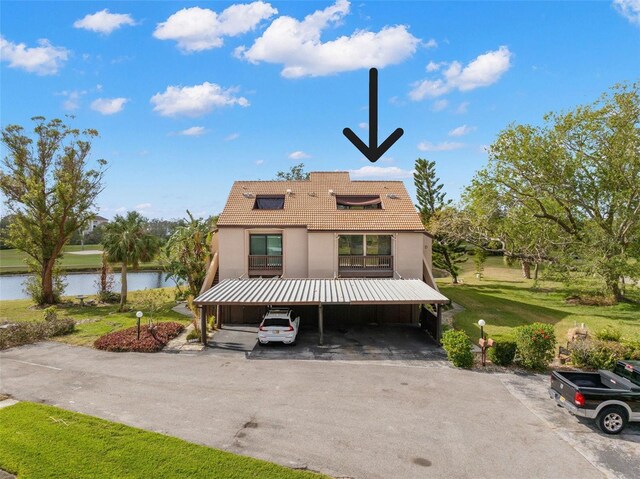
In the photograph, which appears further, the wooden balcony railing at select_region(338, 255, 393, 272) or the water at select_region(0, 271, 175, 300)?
the water at select_region(0, 271, 175, 300)

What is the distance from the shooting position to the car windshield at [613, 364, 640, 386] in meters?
11.5

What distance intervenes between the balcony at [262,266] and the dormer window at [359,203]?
5.78m

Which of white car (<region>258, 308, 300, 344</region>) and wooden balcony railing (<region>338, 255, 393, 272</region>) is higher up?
wooden balcony railing (<region>338, 255, 393, 272</region>)

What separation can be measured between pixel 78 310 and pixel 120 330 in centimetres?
996

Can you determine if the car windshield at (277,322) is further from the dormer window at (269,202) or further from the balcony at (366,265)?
the dormer window at (269,202)

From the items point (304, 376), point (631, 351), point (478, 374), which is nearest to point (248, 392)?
point (304, 376)

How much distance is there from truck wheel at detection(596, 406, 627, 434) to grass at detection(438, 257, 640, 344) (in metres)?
6.67

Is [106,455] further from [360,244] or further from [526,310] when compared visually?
[526,310]

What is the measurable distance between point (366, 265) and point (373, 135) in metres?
22.0

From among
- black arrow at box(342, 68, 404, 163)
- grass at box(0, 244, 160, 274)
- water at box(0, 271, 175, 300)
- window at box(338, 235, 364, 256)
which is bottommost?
water at box(0, 271, 175, 300)

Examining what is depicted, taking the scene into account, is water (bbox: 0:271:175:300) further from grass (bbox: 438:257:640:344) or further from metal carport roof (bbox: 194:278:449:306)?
grass (bbox: 438:257:640:344)

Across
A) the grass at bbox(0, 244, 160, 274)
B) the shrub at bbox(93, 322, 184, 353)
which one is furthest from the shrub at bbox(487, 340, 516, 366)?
the grass at bbox(0, 244, 160, 274)

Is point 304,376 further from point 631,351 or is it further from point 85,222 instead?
point 85,222

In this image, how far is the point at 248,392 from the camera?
13.4m
